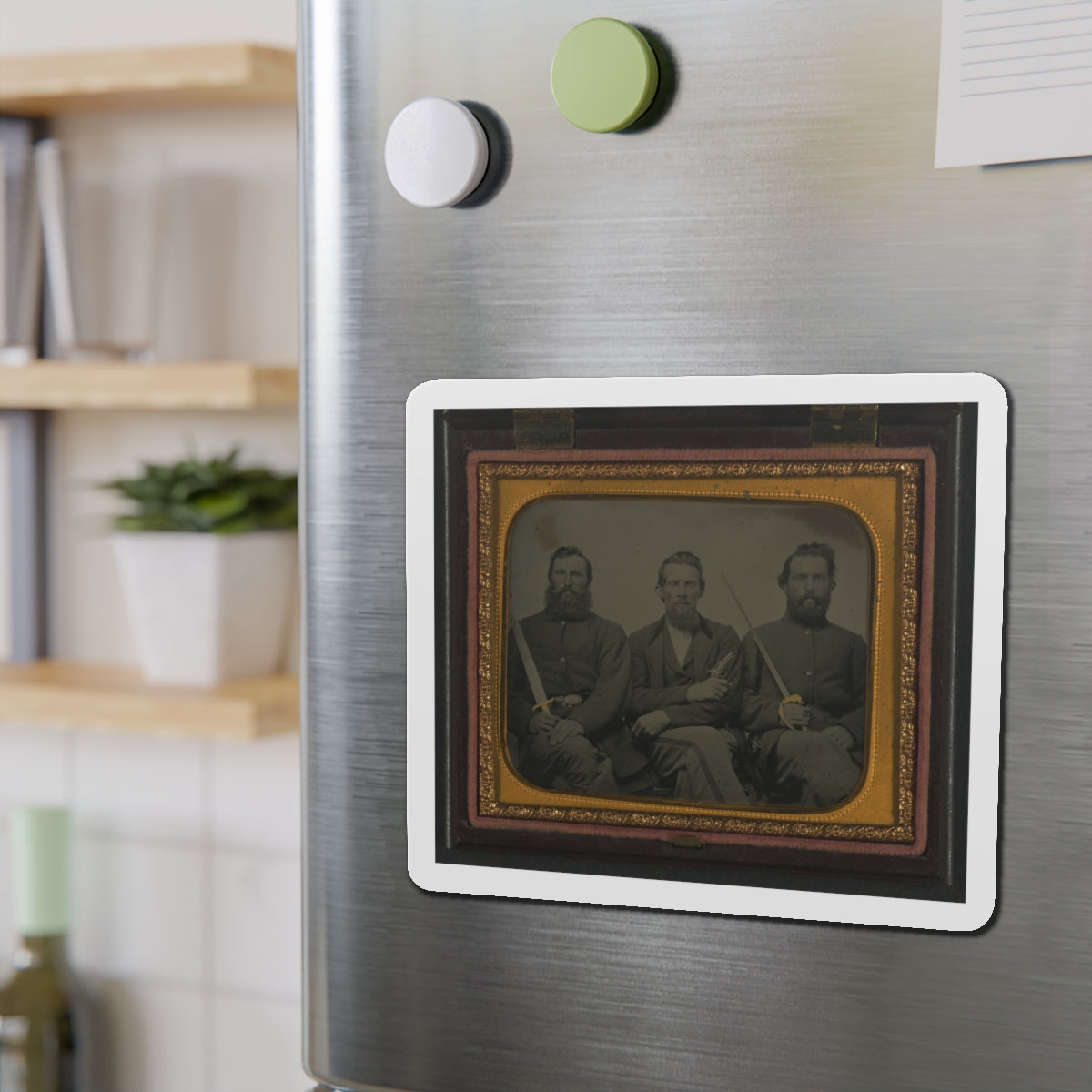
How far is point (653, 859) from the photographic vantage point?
523 mm

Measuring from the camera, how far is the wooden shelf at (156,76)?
3.35 feet

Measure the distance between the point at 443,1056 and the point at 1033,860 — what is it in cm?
27

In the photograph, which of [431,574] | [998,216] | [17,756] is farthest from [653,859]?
[17,756]

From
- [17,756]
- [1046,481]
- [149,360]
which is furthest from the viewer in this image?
[17,756]

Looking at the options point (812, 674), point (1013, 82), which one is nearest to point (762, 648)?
point (812, 674)

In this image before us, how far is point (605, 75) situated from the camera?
501 millimetres

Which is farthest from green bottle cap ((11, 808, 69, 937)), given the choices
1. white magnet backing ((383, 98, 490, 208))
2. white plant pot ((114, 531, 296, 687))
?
white magnet backing ((383, 98, 490, 208))

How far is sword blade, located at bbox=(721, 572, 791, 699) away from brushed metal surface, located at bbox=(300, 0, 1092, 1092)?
8 cm

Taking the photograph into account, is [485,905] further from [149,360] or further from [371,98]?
[149,360]

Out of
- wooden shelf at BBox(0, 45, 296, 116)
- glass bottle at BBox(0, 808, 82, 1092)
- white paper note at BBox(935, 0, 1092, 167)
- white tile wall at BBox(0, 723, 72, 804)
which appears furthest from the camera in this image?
white tile wall at BBox(0, 723, 72, 804)

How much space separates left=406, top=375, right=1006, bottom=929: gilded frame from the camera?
0.49 metres

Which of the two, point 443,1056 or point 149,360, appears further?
point 149,360

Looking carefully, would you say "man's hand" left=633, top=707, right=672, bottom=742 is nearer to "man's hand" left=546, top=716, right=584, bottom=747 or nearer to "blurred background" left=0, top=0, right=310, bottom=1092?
"man's hand" left=546, top=716, right=584, bottom=747

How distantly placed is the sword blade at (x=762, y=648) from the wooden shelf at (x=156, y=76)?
0.71m
